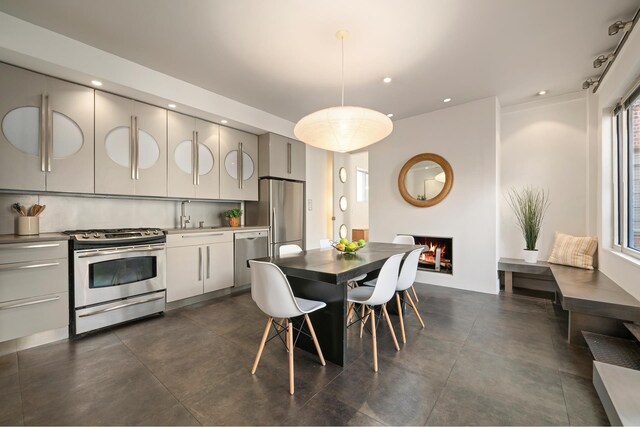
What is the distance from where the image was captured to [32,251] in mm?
2201

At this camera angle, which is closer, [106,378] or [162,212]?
[106,378]

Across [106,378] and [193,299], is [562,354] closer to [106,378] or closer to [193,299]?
[106,378]

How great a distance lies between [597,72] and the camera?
Result: 120 inches

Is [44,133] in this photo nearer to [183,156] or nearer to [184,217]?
[183,156]

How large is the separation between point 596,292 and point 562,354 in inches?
29.9

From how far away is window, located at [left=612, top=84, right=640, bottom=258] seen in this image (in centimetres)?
254

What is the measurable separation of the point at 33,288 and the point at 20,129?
4.65 feet

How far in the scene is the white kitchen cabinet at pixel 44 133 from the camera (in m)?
2.28

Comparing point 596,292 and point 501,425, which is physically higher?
point 596,292

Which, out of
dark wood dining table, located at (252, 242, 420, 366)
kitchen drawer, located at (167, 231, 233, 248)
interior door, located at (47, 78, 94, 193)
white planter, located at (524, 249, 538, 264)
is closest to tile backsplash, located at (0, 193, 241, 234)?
interior door, located at (47, 78, 94, 193)

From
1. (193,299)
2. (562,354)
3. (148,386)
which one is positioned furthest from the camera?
(193,299)

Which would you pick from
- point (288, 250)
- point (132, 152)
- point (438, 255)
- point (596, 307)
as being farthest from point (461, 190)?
point (132, 152)

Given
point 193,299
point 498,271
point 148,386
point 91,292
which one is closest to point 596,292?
point 498,271

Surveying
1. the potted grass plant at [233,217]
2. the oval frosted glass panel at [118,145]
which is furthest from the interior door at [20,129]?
the potted grass plant at [233,217]
